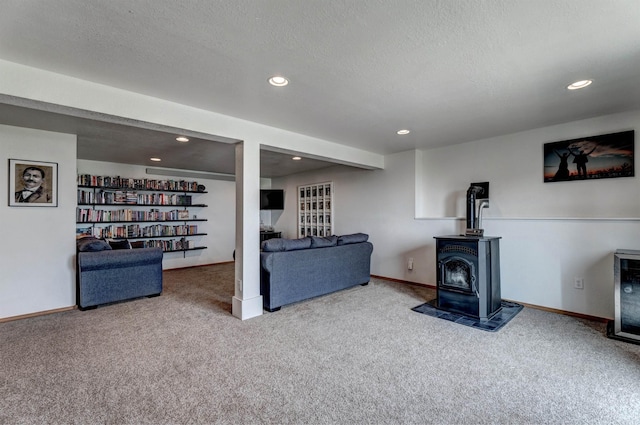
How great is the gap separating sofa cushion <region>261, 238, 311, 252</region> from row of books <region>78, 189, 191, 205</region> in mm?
3563

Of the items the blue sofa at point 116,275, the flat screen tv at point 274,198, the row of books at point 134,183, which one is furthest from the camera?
the flat screen tv at point 274,198

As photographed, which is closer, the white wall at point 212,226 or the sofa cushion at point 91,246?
the sofa cushion at point 91,246

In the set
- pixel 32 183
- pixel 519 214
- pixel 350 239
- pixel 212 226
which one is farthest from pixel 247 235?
pixel 212 226

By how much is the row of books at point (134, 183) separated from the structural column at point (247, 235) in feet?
11.3

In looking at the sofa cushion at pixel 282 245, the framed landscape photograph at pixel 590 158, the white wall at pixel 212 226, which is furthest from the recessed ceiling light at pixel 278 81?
the white wall at pixel 212 226

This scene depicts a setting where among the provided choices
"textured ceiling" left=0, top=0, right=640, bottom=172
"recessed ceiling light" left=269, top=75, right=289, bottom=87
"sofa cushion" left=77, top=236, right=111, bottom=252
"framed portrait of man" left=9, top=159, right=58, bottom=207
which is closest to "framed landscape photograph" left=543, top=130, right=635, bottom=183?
"textured ceiling" left=0, top=0, right=640, bottom=172

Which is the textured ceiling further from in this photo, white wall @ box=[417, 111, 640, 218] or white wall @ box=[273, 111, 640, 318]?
white wall @ box=[273, 111, 640, 318]

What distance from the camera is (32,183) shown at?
143 inches

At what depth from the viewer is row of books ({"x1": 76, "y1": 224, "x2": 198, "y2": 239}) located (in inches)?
217

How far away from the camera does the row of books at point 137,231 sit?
18.1 feet

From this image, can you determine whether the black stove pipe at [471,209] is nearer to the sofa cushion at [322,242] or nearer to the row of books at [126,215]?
the sofa cushion at [322,242]

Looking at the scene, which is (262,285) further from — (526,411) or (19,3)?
(19,3)

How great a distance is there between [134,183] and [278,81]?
15.4 ft

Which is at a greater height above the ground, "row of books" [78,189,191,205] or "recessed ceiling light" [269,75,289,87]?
"recessed ceiling light" [269,75,289,87]
